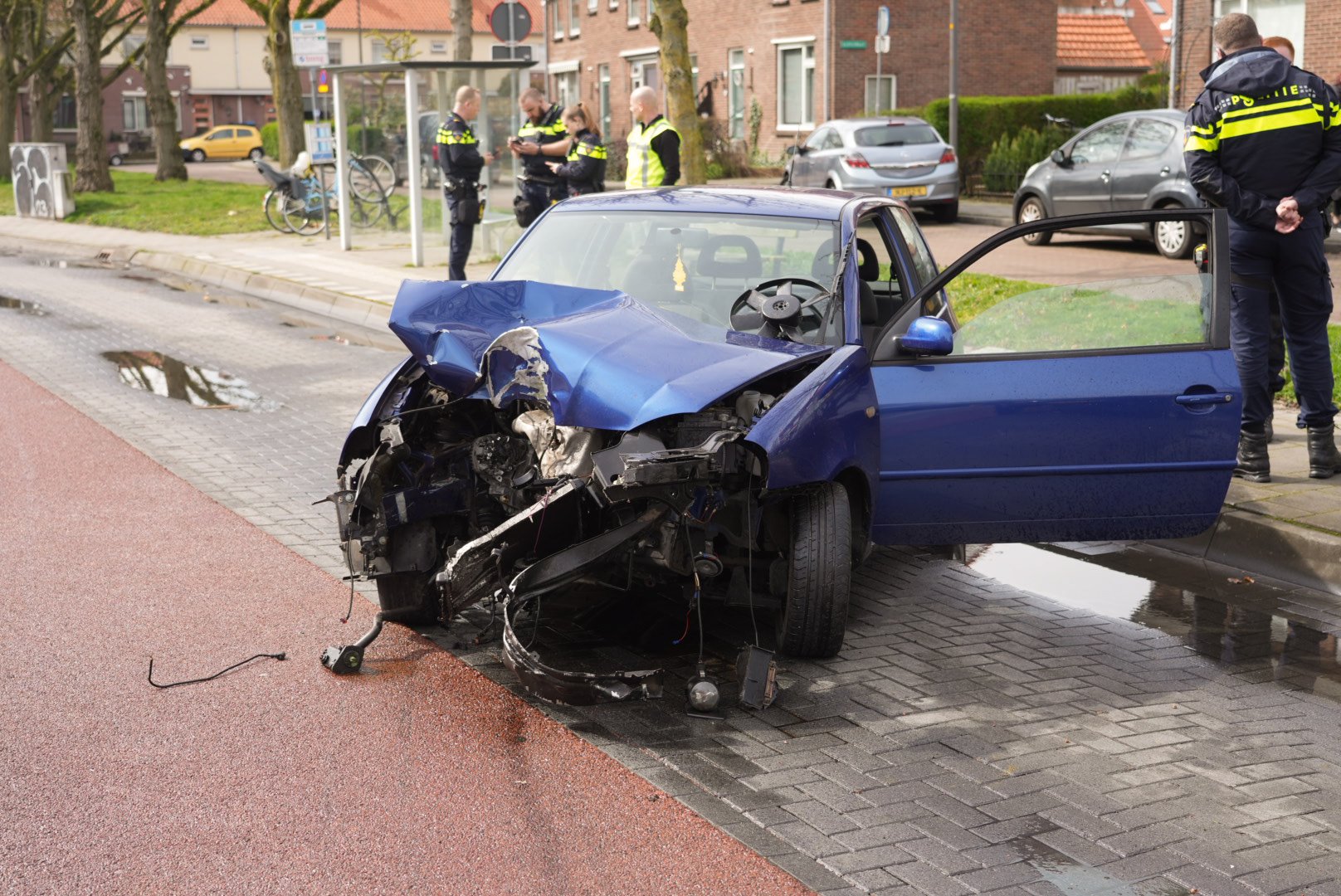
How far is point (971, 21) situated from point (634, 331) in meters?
35.3

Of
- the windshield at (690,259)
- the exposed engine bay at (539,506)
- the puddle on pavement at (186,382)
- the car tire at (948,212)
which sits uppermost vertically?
the windshield at (690,259)

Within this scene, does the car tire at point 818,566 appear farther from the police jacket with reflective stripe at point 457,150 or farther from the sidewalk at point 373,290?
the police jacket with reflective stripe at point 457,150

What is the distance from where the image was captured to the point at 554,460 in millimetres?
4875

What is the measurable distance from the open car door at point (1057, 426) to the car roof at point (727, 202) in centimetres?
76

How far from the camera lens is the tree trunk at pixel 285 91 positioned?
31.7 meters

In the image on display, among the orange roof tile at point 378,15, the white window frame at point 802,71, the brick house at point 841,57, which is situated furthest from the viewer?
the orange roof tile at point 378,15

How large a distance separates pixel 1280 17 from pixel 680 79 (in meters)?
11.0

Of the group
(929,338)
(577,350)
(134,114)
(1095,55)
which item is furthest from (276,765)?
(134,114)

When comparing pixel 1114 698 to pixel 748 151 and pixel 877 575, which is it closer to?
pixel 877 575

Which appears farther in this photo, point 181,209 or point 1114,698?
point 181,209

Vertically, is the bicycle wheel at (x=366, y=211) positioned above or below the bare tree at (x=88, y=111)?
below

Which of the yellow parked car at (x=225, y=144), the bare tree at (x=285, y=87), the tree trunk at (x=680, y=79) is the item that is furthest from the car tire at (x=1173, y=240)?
the yellow parked car at (x=225, y=144)

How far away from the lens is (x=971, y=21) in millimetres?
37969

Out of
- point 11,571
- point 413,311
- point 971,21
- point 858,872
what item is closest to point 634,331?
point 413,311
